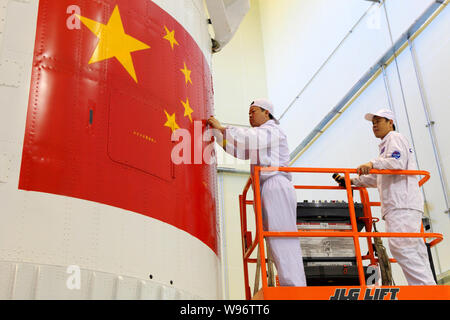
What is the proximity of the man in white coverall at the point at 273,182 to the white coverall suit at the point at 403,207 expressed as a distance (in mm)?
1448

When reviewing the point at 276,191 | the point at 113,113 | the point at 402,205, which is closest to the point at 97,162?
the point at 113,113

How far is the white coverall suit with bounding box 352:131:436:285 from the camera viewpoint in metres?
7.50

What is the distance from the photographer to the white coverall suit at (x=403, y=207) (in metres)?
7.50

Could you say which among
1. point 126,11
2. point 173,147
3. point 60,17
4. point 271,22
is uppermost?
point 271,22

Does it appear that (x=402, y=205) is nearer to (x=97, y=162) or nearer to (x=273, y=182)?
(x=273, y=182)

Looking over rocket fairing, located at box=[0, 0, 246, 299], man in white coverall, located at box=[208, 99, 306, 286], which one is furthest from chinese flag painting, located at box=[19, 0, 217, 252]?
man in white coverall, located at box=[208, 99, 306, 286]

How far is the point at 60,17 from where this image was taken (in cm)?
665

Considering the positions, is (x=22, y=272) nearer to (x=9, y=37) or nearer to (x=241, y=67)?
(x=9, y=37)

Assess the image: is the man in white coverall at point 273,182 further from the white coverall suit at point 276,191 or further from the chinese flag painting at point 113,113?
the chinese flag painting at point 113,113

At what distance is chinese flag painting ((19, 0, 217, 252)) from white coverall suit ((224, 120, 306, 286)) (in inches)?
32.7

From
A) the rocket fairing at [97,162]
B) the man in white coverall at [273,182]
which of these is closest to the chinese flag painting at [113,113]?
the rocket fairing at [97,162]

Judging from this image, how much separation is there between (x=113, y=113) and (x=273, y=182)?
2.48 meters
